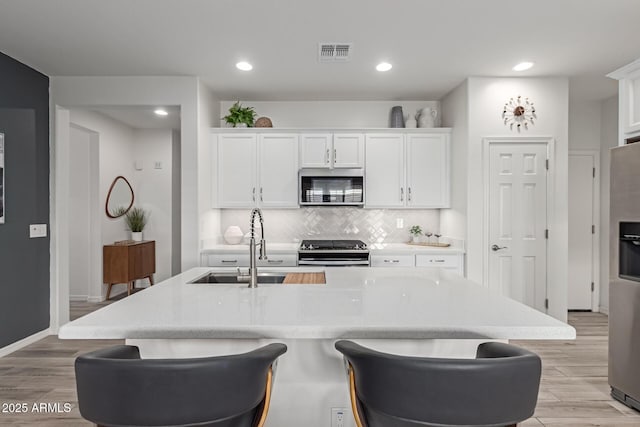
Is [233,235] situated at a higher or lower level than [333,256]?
higher

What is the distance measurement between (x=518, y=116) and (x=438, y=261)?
1686mm

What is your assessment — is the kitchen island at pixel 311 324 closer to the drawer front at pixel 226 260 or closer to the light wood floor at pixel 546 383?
the light wood floor at pixel 546 383

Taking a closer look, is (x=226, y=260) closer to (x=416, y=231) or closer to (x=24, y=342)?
(x=24, y=342)

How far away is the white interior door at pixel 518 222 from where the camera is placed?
402 cm

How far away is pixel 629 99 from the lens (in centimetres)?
266

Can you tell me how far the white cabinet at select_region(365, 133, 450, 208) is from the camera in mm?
4457

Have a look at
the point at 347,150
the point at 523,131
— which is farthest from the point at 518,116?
the point at 347,150

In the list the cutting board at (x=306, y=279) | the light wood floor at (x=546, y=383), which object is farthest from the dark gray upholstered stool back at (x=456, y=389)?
the light wood floor at (x=546, y=383)

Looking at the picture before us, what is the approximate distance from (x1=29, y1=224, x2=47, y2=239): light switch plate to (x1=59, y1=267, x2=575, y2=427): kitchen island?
2.63 m

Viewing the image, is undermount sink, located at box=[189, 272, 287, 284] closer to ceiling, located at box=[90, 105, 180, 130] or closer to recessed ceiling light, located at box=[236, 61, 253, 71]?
recessed ceiling light, located at box=[236, 61, 253, 71]

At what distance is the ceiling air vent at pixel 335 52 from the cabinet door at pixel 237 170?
137cm

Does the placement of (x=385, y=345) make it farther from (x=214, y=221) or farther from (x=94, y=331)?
(x=214, y=221)

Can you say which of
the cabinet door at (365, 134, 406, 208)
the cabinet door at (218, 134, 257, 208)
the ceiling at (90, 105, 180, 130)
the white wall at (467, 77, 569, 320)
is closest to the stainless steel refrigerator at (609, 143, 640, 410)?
the white wall at (467, 77, 569, 320)

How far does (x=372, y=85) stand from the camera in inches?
167
